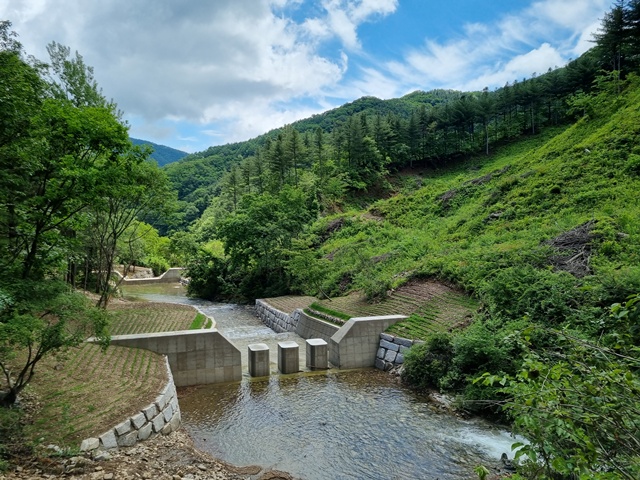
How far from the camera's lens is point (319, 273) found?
21.3 metres

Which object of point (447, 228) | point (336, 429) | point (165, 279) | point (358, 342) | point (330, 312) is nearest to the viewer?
point (336, 429)

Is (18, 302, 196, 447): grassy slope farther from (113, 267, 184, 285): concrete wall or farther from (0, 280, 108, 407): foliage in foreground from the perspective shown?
(113, 267, 184, 285): concrete wall

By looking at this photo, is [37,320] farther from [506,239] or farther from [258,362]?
[506,239]

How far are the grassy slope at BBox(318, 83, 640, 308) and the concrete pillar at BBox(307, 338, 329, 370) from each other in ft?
16.6

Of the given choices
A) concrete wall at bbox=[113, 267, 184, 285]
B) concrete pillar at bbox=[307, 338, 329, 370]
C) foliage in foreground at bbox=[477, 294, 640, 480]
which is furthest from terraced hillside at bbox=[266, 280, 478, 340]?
concrete wall at bbox=[113, 267, 184, 285]

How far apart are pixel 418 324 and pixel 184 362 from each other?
797cm

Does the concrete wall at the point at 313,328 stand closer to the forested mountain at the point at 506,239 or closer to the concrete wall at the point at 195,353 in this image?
the forested mountain at the point at 506,239

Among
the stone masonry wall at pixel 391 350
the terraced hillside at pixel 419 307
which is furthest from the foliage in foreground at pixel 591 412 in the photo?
the terraced hillside at pixel 419 307

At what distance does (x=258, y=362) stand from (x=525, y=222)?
13.7 metres

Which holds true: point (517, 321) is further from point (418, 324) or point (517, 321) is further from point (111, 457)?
point (111, 457)

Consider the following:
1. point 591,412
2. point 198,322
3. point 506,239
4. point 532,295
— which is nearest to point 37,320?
point 591,412

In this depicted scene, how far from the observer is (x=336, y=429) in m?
9.08

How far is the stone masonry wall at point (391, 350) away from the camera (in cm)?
1318

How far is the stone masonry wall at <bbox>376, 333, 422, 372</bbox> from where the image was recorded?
519 inches
